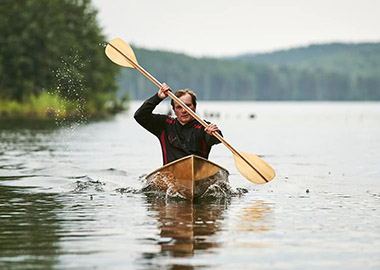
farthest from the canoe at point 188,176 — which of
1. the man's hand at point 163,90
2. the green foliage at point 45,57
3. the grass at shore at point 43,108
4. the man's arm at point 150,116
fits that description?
the green foliage at point 45,57

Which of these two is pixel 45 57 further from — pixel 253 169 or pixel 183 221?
pixel 183 221

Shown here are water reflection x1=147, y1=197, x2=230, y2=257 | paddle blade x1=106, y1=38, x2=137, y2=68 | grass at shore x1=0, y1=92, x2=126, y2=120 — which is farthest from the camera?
grass at shore x1=0, y1=92, x2=126, y2=120

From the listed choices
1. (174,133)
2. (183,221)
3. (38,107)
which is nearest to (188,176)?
(174,133)

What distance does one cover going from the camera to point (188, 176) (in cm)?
1091

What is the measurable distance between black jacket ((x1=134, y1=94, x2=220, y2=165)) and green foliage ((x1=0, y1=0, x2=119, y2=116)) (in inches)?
1739

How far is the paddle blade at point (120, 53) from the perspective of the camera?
514 inches

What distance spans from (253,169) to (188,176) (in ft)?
5.13

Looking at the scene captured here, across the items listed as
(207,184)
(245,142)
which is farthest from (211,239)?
(245,142)

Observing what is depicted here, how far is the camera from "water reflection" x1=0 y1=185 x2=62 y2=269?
704cm

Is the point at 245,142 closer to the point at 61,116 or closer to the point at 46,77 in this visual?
the point at 61,116

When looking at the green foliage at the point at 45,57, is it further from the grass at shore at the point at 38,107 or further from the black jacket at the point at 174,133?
the black jacket at the point at 174,133

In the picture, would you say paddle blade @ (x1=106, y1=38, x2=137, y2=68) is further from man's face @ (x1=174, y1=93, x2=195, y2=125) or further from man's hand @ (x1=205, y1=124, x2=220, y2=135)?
man's hand @ (x1=205, y1=124, x2=220, y2=135)

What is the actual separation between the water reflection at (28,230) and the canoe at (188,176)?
5.34 feet

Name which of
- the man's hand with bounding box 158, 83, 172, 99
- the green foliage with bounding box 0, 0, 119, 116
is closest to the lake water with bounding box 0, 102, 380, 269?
the man's hand with bounding box 158, 83, 172, 99
